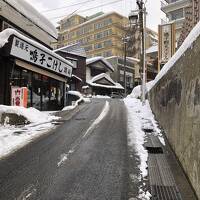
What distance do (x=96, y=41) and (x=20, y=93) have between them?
74178mm

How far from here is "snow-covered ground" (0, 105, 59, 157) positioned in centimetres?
1045

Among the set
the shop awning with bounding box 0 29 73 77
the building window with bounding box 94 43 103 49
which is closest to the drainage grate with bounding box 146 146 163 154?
the shop awning with bounding box 0 29 73 77

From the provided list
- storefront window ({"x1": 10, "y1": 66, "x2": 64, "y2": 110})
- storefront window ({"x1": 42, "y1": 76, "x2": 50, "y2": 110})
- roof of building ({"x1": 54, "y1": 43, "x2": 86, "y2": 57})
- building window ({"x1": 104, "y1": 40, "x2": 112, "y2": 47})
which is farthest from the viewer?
building window ({"x1": 104, "y1": 40, "x2": 112, "y2": 47})

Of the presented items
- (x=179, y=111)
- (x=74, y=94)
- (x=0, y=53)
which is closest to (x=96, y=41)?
(x=74, y=94)

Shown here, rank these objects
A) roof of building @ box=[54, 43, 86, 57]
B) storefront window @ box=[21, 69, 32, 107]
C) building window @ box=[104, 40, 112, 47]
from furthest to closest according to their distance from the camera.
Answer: building window @ box=[104, 40, 112, 47], roof of building @ box=[54, 43, 86, 57], storefront window @ box=[21, 69, 32, 107]

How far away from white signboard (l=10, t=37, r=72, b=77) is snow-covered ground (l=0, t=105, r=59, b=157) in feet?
12.5

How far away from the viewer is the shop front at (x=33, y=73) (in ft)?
58.0

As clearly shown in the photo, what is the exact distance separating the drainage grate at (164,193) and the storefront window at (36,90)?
15358 millimetres

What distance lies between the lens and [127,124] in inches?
590

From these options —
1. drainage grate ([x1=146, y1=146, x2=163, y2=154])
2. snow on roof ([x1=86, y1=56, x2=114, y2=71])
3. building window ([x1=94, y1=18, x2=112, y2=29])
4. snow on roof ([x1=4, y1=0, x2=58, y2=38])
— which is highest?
building window ([x1=94, y1=18, x2=112, y2=29])

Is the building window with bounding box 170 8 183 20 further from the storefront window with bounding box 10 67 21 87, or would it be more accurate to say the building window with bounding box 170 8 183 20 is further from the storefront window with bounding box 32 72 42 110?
the storefront window with bounding box 10 67 21 87

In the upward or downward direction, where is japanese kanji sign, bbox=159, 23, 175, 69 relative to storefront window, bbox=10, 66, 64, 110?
upward

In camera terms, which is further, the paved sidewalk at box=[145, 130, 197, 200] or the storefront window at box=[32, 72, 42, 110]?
the storefront window at box=[32, 72, 42, 110]

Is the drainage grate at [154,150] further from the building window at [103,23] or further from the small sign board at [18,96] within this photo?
the building window at [103,23]
